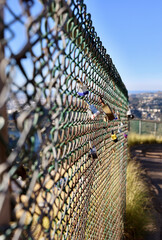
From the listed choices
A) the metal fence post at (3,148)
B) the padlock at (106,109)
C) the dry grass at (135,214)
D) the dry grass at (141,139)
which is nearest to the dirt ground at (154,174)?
the dry grass at (135,214)

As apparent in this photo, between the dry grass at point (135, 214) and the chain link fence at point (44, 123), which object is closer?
the chain link fence at point (44, 123)

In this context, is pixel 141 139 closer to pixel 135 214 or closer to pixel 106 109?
pixel 135 214

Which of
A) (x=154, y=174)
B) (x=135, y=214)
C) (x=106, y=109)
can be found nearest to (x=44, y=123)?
(x=106, y=109)

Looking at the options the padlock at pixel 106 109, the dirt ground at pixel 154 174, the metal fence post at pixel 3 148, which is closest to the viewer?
the metal fence post at pixel 3 148

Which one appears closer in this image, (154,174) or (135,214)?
(135,214)

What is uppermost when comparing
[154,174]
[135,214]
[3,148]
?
[3,148]

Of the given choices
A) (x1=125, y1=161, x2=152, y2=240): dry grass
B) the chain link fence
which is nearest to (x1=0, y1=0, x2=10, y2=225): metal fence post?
the chain link fence

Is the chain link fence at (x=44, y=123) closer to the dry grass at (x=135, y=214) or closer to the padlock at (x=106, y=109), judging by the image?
the padlock at (x=106, y=109)

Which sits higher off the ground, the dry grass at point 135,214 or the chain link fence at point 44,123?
the chain link fence at point 44,123
